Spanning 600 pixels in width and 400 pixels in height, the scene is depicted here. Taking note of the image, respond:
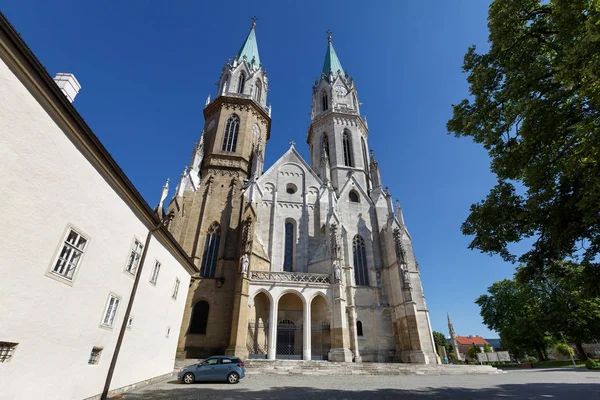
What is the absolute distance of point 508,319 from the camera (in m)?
34.6

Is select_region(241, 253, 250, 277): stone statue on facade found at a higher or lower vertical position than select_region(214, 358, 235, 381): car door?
higher

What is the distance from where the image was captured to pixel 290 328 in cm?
1942

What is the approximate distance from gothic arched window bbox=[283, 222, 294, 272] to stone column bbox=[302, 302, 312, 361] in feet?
16.8

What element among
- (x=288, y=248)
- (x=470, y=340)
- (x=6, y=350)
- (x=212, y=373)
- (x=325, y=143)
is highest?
(x=325, y=143)

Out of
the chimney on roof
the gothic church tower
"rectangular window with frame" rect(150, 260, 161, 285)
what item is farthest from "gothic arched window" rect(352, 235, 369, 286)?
the chimney on roof

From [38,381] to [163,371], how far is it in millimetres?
7495

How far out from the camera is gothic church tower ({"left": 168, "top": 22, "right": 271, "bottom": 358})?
17.8 meters

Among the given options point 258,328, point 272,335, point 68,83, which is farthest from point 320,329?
point 68,83

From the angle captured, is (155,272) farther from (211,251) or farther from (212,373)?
(211,251)

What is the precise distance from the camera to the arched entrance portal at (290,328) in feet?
63.0

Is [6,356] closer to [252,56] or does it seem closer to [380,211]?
[380,211]

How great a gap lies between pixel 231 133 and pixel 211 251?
12.4 metres

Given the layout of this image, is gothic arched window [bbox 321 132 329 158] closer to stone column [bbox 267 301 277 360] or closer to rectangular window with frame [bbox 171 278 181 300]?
stone column [bbox 267 301 277 360]

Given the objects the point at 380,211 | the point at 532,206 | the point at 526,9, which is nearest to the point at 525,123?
the point at 532,206
